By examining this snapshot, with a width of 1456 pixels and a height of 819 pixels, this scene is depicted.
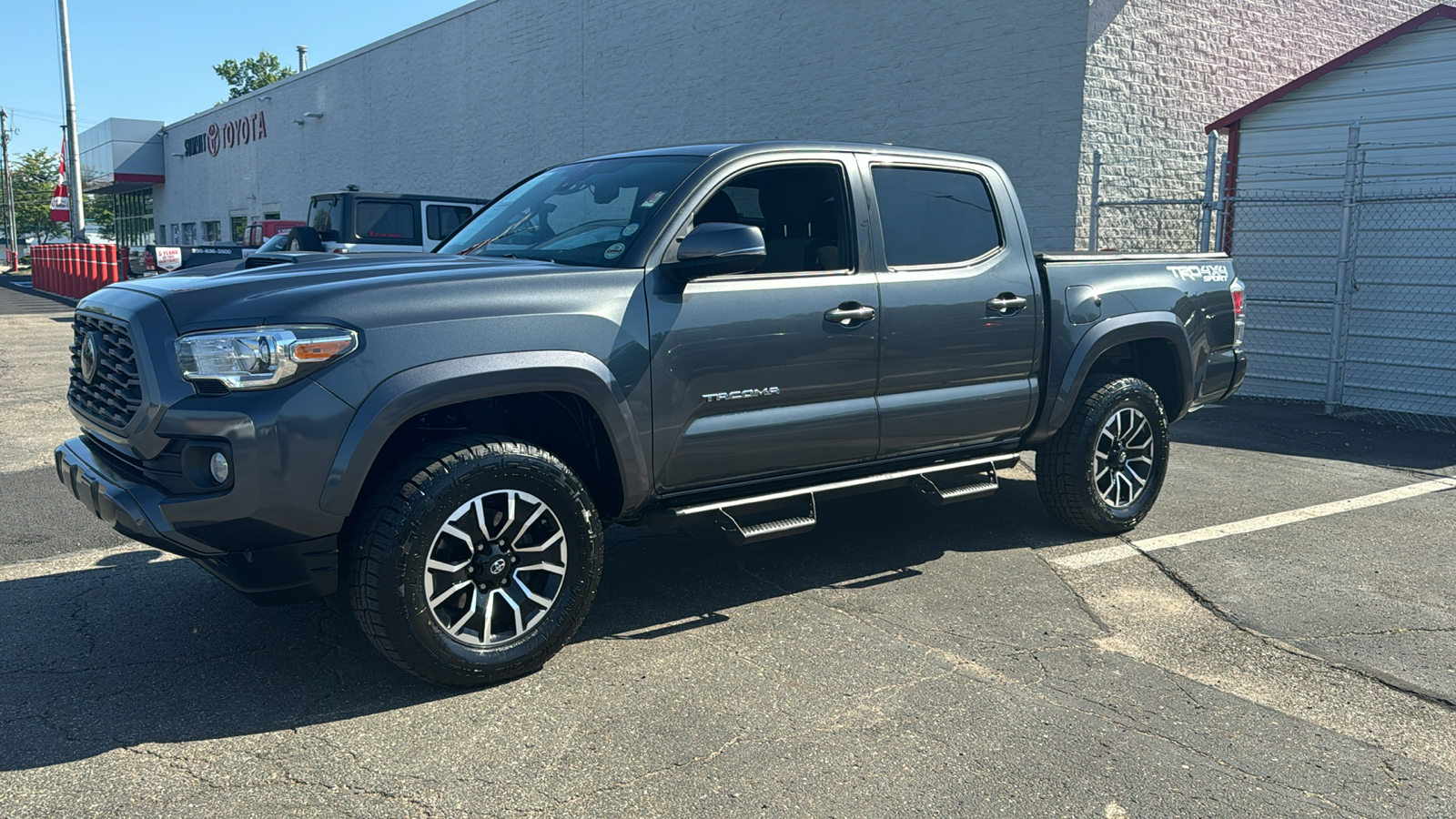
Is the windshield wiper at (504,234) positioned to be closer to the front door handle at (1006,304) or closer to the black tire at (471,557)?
the black tire at (471,557)

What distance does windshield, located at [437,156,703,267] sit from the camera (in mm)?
4488

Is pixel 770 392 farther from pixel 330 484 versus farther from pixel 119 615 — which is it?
pixel 119 615

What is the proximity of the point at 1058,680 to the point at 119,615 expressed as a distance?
3.77 m

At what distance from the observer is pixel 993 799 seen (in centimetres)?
317

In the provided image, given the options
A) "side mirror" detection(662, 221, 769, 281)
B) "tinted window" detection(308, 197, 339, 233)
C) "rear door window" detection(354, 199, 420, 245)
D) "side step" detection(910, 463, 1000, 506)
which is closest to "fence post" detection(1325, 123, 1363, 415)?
"side step" detection(910, 463, 1000, 506)

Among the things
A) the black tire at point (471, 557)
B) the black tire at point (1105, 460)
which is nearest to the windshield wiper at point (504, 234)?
the black tire at point (471, 557)

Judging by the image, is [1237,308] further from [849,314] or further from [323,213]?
[323,213]

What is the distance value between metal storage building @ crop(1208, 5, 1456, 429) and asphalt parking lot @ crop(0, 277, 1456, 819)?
5.28 metres

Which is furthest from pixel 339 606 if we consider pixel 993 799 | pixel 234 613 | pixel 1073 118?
pixel 1073 118

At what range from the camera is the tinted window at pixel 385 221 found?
559 inches

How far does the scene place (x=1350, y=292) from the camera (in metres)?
10.5

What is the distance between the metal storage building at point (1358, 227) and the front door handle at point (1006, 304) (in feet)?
21.0

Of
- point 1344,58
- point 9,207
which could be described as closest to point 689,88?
point 1344,58

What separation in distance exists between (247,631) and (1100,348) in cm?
428
